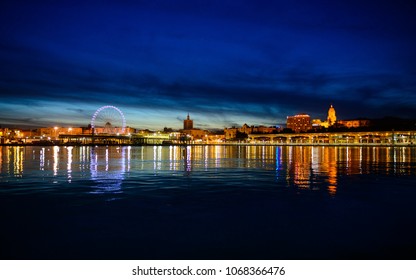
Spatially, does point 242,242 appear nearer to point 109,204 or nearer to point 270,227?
point 270,227

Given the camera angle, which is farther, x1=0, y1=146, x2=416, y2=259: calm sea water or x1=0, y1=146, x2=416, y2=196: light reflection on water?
x1=0, y1=146, x2=416, y2=196: light reflection on water

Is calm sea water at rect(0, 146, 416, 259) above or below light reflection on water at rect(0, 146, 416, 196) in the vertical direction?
below

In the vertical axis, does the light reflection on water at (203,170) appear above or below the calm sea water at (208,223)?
above

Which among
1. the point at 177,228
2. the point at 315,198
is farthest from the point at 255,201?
the point at 177,228

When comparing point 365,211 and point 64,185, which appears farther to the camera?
point 64,185

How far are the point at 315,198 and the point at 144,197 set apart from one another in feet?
25.7

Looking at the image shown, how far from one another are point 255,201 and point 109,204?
6220mm

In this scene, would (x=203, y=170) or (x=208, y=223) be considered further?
(x=203, y=170)

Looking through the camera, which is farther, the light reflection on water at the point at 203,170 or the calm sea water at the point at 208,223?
the light reflection on water at the point at 203,170

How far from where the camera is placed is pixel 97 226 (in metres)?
12.2

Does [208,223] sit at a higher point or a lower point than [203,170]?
lower

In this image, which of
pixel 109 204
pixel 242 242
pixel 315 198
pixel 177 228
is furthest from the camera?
pixel 315 198
